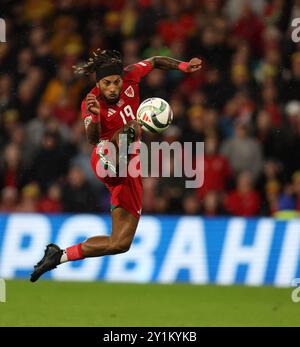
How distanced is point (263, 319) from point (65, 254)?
2042 mm

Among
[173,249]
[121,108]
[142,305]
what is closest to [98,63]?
[121,108]

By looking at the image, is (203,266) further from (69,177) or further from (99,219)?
(69,177)

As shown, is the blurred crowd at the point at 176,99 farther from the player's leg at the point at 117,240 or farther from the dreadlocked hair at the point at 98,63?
the dreadlocked hair at the point at 98,63

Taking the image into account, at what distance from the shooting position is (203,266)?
1210 centimetres

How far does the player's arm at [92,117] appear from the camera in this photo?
304 inches

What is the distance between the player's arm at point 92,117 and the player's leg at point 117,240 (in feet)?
2.73

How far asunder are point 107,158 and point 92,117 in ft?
1.82

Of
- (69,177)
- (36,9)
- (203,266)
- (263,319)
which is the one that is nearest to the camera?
(263,319)

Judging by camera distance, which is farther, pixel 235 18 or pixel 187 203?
pixel 235 18

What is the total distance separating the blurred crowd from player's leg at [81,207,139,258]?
4.01 metres

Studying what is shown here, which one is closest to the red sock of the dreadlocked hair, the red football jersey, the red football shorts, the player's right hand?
the red football shorts
